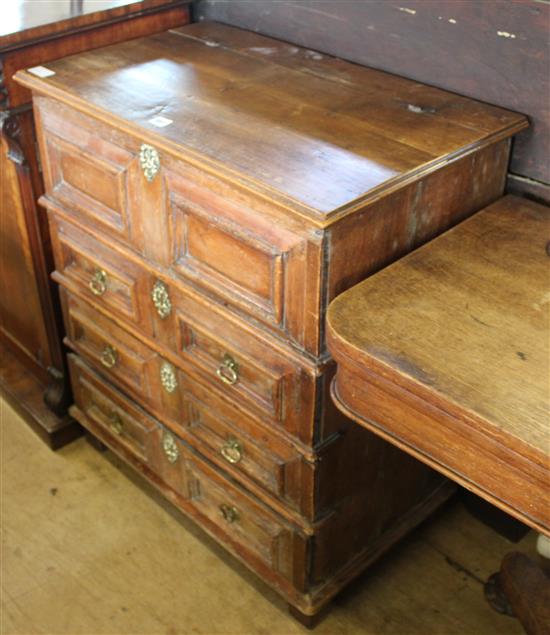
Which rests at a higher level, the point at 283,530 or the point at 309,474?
the point at 309,474

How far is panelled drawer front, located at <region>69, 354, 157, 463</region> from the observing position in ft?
7.33

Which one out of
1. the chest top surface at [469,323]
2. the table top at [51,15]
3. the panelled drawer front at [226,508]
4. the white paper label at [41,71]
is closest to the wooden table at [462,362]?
the chest top surface at [469,323]

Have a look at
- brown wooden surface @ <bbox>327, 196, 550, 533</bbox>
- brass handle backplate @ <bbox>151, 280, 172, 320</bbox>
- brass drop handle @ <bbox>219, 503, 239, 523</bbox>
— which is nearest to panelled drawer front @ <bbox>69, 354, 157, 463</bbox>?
brass drop handle @ <bbox>219, 503, 239, 523</bbox>

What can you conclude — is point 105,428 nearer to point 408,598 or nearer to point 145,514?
point 145,514

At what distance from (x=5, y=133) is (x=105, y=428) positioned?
817 mm

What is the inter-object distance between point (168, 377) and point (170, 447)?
216 millimetres

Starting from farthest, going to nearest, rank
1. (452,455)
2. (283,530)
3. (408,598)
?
(408,598) → (283,530) → (452,455)

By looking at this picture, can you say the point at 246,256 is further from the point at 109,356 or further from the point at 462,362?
the point at 109,356

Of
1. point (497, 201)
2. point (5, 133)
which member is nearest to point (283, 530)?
point (497, 201)

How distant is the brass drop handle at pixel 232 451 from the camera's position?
1.92m

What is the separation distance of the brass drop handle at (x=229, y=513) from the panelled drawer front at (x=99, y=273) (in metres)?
0.45

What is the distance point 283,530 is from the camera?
1.93 meters

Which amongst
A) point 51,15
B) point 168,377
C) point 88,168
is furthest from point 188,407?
point 51,15

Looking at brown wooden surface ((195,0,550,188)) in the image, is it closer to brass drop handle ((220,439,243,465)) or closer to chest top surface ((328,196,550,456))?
chest top surface ((328,196,550,456))
